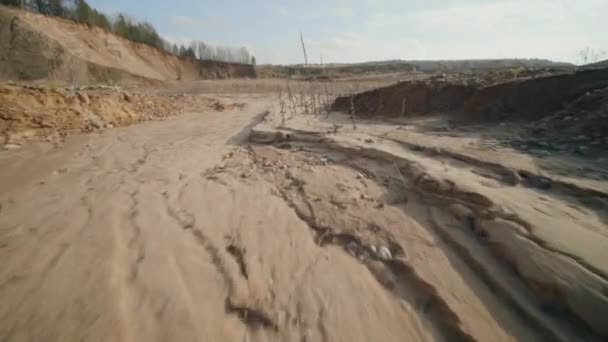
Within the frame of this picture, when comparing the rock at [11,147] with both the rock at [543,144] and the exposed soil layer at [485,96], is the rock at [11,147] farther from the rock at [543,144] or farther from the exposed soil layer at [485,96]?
the rock at [543,144]

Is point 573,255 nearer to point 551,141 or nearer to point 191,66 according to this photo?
point 551,141

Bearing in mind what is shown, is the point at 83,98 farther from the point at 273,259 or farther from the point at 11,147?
the point at 273,259

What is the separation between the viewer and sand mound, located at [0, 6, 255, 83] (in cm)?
1678

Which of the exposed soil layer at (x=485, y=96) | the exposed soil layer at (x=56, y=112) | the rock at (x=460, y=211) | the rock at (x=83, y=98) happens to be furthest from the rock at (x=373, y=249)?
the rock at (x=83, y=98)

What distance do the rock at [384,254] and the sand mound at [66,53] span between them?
22643 mm

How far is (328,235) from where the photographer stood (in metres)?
2.38

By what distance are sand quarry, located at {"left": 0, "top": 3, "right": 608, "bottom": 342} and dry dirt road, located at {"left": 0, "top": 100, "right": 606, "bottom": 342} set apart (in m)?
0.01

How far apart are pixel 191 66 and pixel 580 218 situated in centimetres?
3352

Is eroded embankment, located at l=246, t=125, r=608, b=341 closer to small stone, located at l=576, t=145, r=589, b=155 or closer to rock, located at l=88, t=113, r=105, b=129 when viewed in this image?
small stone, located at l=576, t=145, r=589, b=155

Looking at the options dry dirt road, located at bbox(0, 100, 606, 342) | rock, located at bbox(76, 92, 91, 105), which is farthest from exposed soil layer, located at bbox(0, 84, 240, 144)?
dry dirt road, located at bbox(0, 100, 606, 342)

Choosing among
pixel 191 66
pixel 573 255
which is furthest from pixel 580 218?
pixel 191 66

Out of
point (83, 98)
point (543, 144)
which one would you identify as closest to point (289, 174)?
point (543, 144)

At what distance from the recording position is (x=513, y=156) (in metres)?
3.55

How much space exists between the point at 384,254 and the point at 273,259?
0.85 meters
